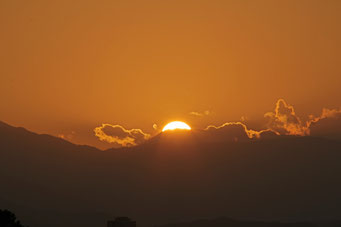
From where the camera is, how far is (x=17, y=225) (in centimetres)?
12238

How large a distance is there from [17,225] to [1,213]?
150 inches

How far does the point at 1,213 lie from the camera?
123m
